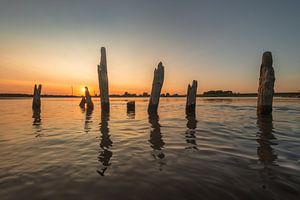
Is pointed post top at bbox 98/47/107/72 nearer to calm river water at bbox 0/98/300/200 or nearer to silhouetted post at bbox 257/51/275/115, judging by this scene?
silhouetted post at bbox 257/51/275/115

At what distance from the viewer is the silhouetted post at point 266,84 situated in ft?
44.7

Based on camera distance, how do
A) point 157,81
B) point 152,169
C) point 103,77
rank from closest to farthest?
point 152,169 → point 157,81 → point 103,77

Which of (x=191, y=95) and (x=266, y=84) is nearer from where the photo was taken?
(x=266, y=84)

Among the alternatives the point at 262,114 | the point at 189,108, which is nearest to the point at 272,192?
the point at 262,114

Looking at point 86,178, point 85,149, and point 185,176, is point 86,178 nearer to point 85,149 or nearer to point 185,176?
point 185,176

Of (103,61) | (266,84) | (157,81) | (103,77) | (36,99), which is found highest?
(103,61)

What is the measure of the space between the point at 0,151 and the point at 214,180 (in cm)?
530

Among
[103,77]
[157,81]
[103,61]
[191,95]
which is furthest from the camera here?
[103,61]

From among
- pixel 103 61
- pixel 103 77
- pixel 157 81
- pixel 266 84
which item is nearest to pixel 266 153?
pixel 266 84

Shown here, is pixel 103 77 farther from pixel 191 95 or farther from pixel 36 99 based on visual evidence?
pixel 36 99

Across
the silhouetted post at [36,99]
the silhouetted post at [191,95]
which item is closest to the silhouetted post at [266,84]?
the silhouetted post at [191,95]

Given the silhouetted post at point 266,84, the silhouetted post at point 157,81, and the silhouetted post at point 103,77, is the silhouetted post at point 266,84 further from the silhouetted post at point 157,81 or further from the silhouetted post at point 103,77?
the silhouetted post at point 103,77

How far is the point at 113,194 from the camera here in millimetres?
3121

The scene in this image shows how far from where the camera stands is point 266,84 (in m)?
13.6
